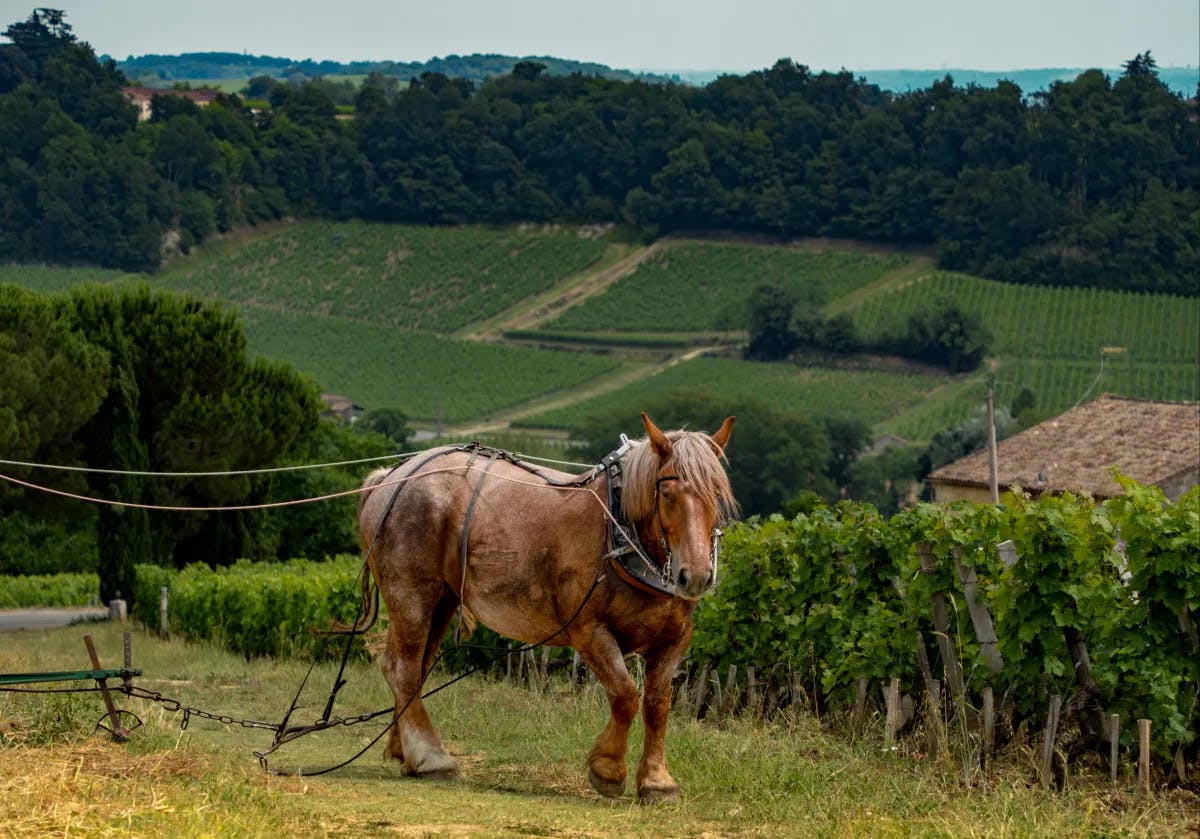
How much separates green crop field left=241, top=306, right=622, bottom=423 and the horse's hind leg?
8917cm

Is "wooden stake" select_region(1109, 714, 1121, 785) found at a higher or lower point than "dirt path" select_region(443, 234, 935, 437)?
higher

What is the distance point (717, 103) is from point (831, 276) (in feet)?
139

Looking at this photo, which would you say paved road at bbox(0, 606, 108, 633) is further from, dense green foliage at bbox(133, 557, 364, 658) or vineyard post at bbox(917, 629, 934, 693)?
vineyard post at bbox(917, 629, 934, 693)

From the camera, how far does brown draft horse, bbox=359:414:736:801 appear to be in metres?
9.32

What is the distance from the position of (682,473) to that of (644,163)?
148677mm

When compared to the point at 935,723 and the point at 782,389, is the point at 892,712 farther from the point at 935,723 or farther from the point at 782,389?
the point at 782,389

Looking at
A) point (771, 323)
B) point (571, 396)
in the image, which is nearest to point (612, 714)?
point (571, 396)

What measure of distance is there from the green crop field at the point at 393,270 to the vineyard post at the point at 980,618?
386 ft

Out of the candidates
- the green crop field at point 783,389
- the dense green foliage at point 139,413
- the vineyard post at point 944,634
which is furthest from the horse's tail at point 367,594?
the green crop field at point 783,389

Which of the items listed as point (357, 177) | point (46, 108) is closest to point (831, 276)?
point (357, 177)

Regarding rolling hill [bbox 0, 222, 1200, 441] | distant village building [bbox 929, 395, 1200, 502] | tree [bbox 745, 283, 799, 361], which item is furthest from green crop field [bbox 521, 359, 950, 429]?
distant village building [bbox 929, 395, 1200, 502]

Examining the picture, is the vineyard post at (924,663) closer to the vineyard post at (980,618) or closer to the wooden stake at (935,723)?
the wooden stake at (935,723)

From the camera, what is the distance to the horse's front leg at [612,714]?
9500mm

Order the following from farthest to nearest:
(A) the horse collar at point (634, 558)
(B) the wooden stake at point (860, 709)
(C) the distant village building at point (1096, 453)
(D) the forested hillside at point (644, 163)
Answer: (D) the forested hillside at point (644, 163), (C) the distant village building at point (1096, 453), (B) the wooden stake at point (860, 709), (A) the horse collar at point (634, 558)
